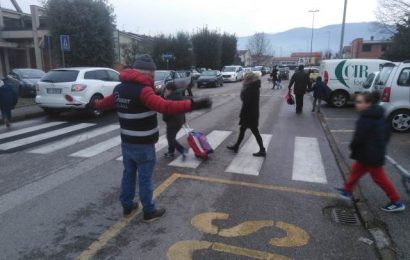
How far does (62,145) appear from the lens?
26.9 feet

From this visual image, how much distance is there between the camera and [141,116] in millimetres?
4035

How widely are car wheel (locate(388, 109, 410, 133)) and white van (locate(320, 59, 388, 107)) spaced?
5726mm

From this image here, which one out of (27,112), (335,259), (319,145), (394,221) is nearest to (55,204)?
(335,259)

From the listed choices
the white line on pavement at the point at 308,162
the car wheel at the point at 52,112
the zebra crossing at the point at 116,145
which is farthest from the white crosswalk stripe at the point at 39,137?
the white line on pavement at the point at 308,162

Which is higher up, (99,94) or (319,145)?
(99,94)

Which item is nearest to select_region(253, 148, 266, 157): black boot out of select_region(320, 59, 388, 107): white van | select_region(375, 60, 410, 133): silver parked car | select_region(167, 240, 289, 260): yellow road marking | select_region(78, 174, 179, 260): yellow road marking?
select_region(78, 174, 179, 260): yellow road marking

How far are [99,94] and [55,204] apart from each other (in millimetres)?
7892

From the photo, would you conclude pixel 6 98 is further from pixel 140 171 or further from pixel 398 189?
pixel 398 189

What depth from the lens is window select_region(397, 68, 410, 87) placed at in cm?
922

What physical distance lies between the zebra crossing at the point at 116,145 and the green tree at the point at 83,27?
1410cm

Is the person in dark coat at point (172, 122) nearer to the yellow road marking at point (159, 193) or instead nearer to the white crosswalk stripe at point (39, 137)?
the yellow road marking at point (159, 193)

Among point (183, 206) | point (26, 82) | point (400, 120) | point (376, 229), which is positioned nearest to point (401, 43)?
point (400, 120)

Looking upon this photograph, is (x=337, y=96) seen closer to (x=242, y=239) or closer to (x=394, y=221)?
(x=394, y=221)

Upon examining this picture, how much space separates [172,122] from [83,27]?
1970 cm
